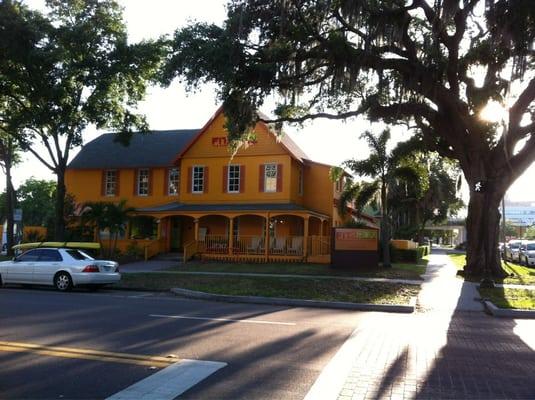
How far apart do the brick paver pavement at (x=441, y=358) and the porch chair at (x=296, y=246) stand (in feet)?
52.6

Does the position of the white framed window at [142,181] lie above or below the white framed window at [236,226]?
above

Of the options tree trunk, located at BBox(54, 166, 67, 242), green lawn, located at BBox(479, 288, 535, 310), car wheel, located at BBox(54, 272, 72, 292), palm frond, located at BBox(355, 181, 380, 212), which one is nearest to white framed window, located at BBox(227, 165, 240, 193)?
palm frond, located at BBox(355, 181, 380, 212)

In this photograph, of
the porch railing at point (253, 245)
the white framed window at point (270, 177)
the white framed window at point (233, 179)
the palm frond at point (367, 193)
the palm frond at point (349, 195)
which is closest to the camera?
the palm frond at point (367, 193)

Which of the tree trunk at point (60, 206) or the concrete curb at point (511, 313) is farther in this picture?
the tree trunk at point (60, 206)

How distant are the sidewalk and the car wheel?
9.60m

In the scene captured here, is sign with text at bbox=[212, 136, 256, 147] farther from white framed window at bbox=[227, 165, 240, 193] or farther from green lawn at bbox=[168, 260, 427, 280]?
green lawn at bbox=[168, 260, 427, 280]

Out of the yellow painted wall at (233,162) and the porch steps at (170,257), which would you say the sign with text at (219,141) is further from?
the porch steps at (170,257)

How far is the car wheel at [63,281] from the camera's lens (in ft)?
58.0

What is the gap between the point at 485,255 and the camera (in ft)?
73.6

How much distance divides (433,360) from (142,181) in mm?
30508

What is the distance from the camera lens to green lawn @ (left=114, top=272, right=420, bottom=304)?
16.2m

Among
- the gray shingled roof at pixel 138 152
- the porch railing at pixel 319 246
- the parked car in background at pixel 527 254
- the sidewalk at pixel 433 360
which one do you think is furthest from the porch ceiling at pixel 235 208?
the sidewalk at pixel 433 360

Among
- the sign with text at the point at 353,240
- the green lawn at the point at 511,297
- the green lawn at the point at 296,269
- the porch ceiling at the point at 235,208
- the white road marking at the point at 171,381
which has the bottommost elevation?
the white road marking at the point at 171,381

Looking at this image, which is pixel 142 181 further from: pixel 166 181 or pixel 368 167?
pixel 368 167
